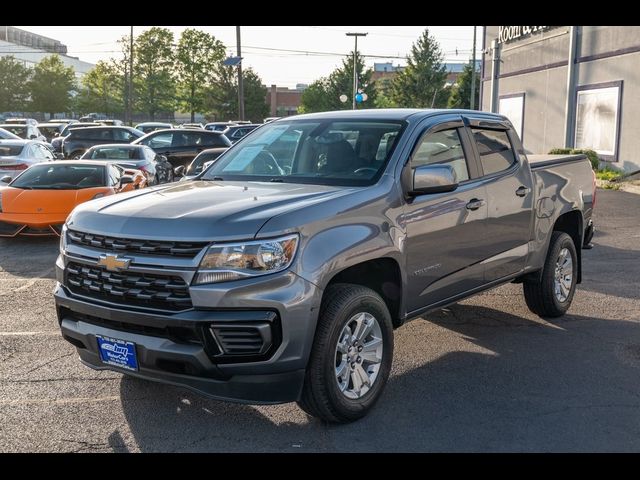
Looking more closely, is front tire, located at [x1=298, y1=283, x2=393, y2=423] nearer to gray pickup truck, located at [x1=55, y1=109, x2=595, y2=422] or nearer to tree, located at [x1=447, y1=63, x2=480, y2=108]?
gray pickup truck, located at [x1=55, y1=109, x2=595, y2=422]

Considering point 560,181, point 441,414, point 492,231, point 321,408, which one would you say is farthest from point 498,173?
point 321,408

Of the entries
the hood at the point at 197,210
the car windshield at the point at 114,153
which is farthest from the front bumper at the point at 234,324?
the car windshield at the point at 114,153

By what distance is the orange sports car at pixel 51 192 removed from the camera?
1024 cm

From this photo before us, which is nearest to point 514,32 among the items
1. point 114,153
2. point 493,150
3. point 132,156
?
point 132,156

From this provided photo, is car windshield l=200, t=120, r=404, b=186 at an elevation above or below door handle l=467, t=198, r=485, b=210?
above

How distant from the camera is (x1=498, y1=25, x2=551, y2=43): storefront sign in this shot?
26297mm

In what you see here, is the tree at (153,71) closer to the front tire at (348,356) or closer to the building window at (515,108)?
the building window at (515,108)

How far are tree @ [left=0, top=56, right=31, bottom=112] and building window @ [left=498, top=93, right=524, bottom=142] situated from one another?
5168 cm

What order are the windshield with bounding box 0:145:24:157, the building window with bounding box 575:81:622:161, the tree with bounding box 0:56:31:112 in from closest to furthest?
the windshield with bounding box 0:145:24:157 < the building window with bounding box 575:81:622:161 < the tree with bounding box 0:56:31:112

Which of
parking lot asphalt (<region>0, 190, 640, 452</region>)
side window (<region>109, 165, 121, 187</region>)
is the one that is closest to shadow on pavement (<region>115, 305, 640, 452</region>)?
parking lot asphalt (<region>0, 190, 640, 452</region>)

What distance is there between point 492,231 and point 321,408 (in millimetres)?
2269

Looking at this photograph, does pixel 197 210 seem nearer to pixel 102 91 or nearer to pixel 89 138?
pixel 89 138

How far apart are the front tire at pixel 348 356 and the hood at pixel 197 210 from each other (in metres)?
0.62

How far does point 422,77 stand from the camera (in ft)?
226
